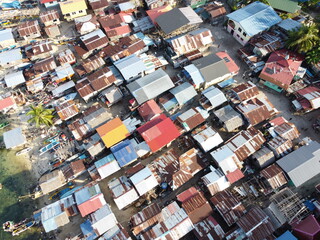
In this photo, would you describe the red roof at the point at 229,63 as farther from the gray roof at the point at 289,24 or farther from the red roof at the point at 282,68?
the gray roof at the point at 289,24

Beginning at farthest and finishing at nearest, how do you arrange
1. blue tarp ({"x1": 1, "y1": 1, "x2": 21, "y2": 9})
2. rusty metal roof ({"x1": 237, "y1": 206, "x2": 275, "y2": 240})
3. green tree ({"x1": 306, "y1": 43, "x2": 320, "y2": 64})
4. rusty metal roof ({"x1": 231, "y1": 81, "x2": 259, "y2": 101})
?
1. blue tarp ({"x1": 1, "y1": 1, "x2": 21, "y2": 9})
2. green tree ({"x1": 306, "y1": 43, "x2": 320, "y2": 64})
3. rusty metal roof ({"x1": 231, "y1": 81, "x2": 259, "y2": 101})
4. rusty metal roof ({"x1": 237, "y1": 206, "x2": 275, "y2": 240})

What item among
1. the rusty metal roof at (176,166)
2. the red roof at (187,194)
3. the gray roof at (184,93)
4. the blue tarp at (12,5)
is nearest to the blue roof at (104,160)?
the rusty metal roof at (176,166)

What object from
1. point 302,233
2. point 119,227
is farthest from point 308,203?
point 119,227

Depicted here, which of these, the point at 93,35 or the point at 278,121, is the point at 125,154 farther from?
the point at 93,35

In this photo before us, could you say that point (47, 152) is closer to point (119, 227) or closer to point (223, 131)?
point (119, 227)

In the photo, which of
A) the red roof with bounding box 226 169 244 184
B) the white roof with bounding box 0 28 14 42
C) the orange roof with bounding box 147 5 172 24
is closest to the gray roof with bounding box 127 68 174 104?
the orange roof with bounding box 147 5 172 24

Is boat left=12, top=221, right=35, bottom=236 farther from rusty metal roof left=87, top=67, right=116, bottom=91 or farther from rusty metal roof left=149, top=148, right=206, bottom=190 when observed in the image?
rusty metal roof left=87, top=67, right=116, bottom=91
